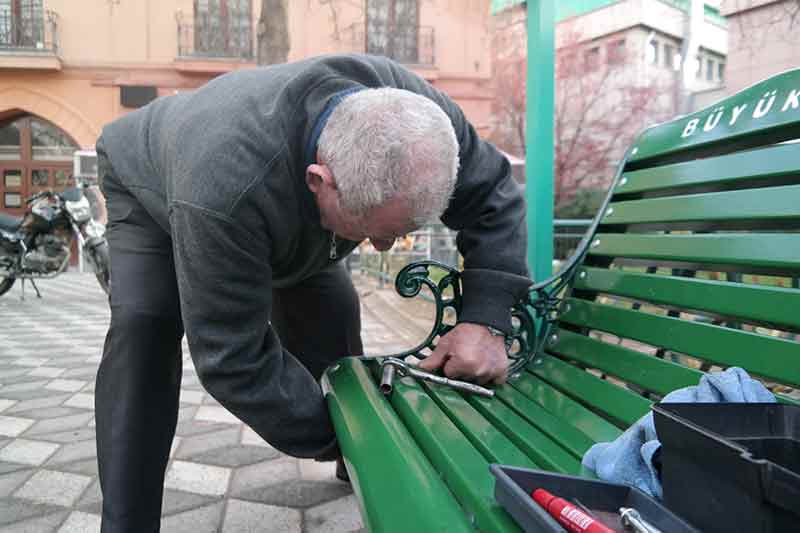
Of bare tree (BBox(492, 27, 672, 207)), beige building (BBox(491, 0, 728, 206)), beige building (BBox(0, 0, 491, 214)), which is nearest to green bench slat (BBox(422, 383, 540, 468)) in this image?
beige building (BBox(0, 0, 491, 214))

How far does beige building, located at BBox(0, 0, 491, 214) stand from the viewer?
150 inches

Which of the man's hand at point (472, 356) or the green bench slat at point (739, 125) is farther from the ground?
the green bench slat at point (739, 125)

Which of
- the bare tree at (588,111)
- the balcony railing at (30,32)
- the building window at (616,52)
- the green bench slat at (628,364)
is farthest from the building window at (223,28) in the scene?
the building window at (616,52)

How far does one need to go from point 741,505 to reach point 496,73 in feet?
45.2

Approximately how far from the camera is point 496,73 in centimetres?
1361

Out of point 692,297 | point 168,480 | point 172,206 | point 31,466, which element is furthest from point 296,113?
point 31,466

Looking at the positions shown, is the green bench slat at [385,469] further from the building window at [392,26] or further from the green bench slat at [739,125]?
the building window at [392,26]

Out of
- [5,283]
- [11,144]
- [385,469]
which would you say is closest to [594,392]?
[385,469]

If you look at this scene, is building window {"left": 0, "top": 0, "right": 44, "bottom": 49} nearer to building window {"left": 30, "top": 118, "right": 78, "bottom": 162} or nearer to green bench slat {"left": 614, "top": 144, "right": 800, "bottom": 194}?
green bench slat {"left": 614, "top": 144, "right": 800, "bottom": 194}

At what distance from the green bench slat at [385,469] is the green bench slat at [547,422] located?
27 cm

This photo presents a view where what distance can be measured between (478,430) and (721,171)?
817 millimetres

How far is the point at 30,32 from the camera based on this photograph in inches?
152

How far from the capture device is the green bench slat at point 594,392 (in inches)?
52.0

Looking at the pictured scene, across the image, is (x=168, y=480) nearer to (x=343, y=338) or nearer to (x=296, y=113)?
(x=343, y=338)
